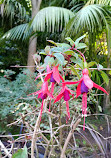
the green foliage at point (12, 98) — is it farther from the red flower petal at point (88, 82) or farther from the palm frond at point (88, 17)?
the red flower petal at point (88, 82)

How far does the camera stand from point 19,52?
110 inches

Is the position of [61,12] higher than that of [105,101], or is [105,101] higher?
[61,12]

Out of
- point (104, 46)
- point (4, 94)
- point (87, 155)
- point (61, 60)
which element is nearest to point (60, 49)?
point (61, 60)

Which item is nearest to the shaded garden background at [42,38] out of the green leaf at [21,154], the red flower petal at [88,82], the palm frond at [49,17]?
the palm frond at [49,17]

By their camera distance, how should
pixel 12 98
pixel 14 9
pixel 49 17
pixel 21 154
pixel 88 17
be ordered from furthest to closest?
pixel 14 9 → pixel 49 17 → pixel 88 17 → pixel 12 98 → pixel 21 154

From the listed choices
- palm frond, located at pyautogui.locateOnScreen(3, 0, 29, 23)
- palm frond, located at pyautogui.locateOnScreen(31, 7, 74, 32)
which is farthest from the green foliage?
palm frond, located at pyautogui.locateOnScreen(3, 0, 29, 23)

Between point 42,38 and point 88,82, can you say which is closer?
point 88,82

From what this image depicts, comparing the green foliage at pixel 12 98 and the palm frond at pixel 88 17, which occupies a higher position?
the palm frond at pixel 88 17

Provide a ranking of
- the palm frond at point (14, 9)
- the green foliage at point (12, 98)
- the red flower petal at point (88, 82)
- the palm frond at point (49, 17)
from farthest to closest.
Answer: the palm frond at point (14, 9) < the palm frond at point (49, 17) < the green foliage at point (12, 98) < the red flower petal at point (88, 82)

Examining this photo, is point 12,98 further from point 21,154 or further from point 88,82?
Answer: point 88,82

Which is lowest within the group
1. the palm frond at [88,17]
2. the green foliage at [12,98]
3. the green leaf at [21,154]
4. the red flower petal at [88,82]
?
the green foliage at [12,98]

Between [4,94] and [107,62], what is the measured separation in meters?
1.29

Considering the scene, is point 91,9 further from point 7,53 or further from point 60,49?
point 7,53

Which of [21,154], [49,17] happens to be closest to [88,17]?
[49,17]
